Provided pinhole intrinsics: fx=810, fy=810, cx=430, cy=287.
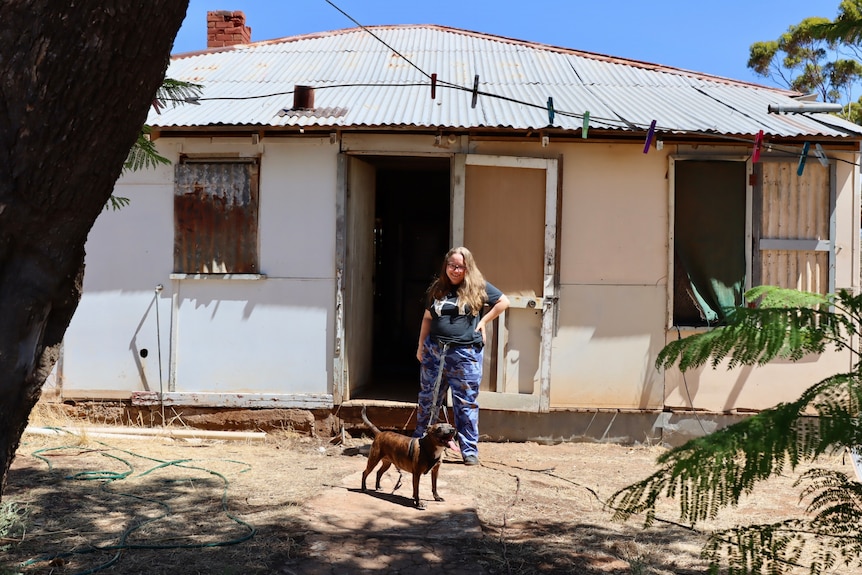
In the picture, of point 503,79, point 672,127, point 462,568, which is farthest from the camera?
point 503,79

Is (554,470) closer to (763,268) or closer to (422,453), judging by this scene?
(422,453)

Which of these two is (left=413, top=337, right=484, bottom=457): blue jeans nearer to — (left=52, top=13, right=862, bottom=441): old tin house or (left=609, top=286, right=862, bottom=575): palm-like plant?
(left=52, top=13, right=862, bottom=441): old tin house

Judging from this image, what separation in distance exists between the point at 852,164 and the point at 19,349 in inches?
288

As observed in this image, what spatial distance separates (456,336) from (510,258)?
5.11ft

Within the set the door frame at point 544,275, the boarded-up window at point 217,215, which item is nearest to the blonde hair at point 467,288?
the door frame at point 544,275

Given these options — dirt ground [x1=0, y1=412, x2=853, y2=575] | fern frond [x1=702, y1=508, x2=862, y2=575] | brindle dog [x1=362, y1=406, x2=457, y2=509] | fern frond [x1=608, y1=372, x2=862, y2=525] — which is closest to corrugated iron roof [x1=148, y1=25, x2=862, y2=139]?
dirt ground [x1=0, y1=412, x2=853, y2=575]

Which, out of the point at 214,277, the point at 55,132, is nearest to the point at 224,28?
the point at 214,277

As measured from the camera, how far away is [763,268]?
7637 mm

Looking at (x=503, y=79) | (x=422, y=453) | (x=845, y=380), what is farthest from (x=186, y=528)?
(x=503, y=79)

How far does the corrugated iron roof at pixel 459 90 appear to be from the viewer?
294 inches

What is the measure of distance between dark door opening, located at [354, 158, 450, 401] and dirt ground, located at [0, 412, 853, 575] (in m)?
4.28

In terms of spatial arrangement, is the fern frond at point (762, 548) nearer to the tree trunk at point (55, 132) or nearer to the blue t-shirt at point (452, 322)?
the tree trunk at point (55, 132)

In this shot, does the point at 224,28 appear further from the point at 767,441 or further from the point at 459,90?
the point at 767,441

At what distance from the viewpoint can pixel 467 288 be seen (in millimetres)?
6340
